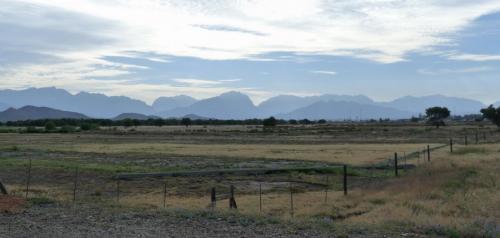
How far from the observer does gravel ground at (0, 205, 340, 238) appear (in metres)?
12.0

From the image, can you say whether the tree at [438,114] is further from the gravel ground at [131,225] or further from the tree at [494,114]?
the gravel ground at [131,225]

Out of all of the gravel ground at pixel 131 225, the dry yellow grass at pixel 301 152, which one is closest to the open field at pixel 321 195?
the gravel ground at pixel 131 225

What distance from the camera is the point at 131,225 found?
13.1 metres

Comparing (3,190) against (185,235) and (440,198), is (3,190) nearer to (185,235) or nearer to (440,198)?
(185,235)

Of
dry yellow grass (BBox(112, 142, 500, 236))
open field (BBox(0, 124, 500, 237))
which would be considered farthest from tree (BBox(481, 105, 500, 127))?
dry yellow grass (BBox(112, 142, 500, 236))

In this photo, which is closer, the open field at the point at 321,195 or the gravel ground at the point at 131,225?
the gravel ground at the point at 131,225

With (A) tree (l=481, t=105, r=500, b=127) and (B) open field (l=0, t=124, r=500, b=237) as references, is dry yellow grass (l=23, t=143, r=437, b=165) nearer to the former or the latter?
(B) open field (l=0, t=124, r=500, b=237)

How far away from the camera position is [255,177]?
3262 centimetres

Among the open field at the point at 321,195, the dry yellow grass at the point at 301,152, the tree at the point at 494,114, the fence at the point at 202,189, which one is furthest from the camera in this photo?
the tree at the point at 494,114

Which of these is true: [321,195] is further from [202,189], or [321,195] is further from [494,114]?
[494,114]

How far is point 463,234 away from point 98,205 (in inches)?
414

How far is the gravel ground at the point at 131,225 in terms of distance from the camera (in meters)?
12.0

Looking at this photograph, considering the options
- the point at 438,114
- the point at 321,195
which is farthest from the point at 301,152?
the point at 438,114

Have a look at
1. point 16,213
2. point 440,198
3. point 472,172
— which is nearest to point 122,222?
point 16,213
